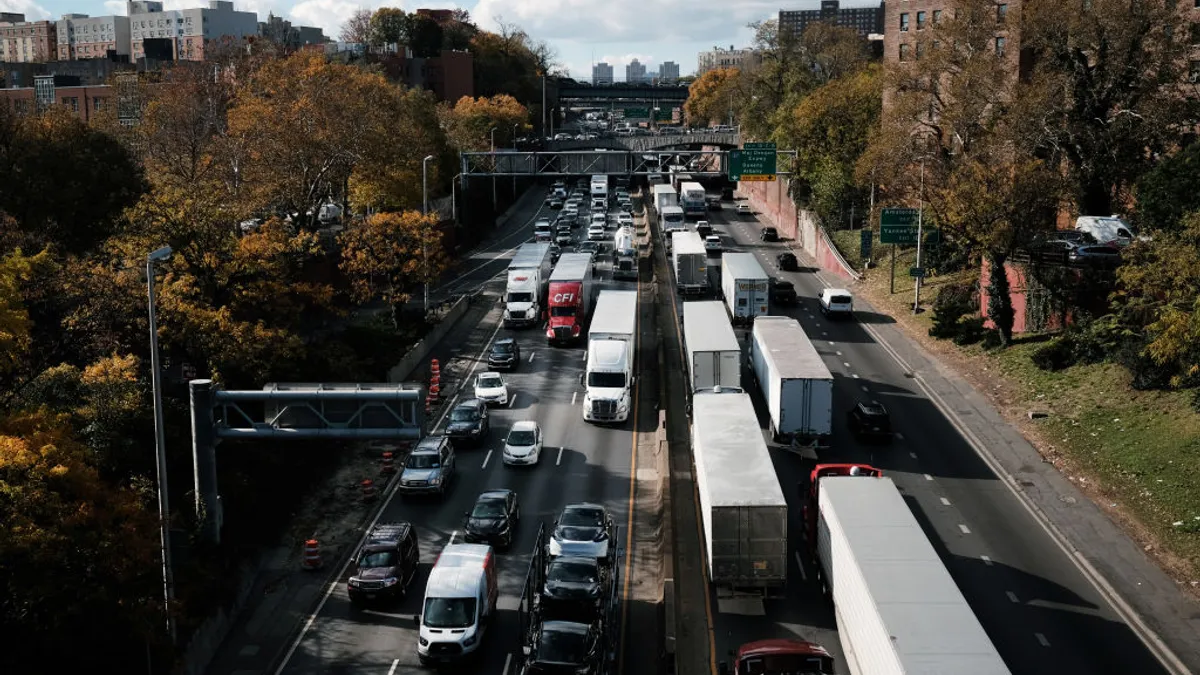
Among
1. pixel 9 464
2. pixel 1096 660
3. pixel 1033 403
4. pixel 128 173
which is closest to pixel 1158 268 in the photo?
pixel 1033 403

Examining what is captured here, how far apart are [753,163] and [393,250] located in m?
29.7

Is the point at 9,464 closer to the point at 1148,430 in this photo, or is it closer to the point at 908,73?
the point at 1148,430

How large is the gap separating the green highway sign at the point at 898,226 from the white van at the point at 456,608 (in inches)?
1656

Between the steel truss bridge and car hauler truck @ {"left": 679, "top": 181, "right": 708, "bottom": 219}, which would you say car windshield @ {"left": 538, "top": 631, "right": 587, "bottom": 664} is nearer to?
the steel truss bridge

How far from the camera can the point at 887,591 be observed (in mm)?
23188

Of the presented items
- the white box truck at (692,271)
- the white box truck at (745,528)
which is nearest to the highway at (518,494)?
the white box truck at (745,528)

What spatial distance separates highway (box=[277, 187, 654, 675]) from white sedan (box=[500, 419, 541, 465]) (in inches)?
15.7

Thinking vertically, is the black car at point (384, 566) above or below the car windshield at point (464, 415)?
below

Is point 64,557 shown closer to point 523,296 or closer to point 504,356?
point 504,356

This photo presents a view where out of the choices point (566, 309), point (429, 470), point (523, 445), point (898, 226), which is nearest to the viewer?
point (429, 470)

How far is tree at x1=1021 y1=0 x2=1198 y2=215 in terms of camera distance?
58438 mm

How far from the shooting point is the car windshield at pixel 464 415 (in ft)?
146

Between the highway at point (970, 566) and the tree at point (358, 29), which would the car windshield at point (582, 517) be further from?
the tree at point (358, 29)

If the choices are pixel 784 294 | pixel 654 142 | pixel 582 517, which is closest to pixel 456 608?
pixel 582 517
